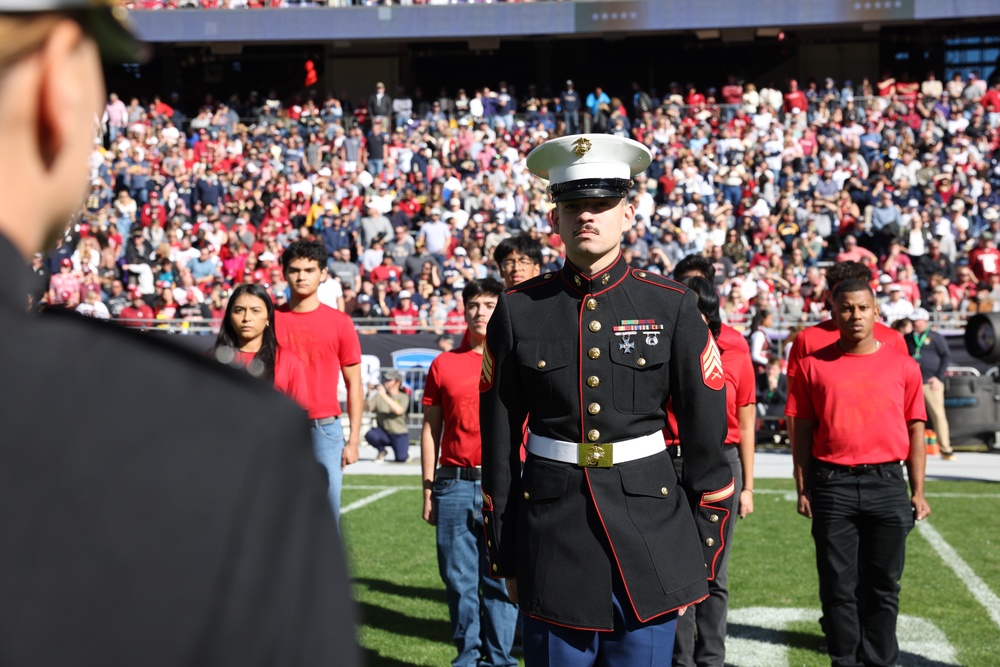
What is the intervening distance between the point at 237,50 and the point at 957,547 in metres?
28.1

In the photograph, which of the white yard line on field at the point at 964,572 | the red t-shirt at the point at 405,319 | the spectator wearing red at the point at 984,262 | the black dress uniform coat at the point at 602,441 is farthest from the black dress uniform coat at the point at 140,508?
the spectator wearing red at the point at 984,262

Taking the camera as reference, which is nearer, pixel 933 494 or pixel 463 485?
pixel 463 485

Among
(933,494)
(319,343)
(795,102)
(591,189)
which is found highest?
(795,102)

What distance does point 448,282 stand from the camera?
66.3ft

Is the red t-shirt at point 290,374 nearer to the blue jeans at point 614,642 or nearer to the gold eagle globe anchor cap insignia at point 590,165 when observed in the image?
the gold eagle globe anchor cap insignia at point 590,165

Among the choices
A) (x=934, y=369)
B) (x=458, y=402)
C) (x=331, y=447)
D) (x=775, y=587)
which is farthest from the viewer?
(x=934, y=369)

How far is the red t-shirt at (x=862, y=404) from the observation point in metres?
5.78

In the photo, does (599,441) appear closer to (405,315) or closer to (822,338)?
(822,338)

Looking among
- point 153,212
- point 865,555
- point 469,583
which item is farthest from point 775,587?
point 153,212

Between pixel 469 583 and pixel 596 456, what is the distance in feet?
8.69

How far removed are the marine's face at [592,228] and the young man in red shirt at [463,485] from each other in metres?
2.19

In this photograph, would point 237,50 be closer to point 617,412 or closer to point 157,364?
point 617,412

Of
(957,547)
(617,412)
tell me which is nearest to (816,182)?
(957,547)

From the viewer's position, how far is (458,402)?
630 cm
